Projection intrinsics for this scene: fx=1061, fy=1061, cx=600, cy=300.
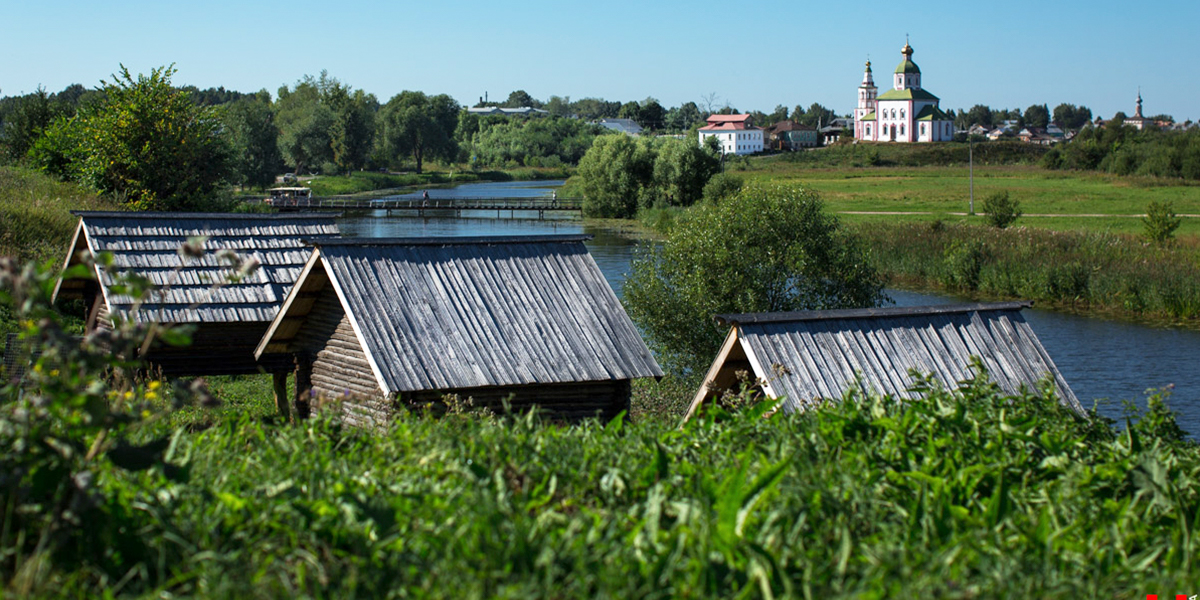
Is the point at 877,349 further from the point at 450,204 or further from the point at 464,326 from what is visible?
the point at 450,204

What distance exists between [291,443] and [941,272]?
128ft

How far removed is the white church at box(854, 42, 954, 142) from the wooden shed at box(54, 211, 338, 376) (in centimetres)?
15108

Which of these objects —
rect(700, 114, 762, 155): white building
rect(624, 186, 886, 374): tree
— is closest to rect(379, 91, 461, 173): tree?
rect(700, 114, 762, 155): white building

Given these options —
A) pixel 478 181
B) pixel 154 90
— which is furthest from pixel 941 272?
pixel 478 181

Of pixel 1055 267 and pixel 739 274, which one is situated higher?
pixel 739 274

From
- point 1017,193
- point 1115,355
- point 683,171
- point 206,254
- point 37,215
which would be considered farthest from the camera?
point 1017,193

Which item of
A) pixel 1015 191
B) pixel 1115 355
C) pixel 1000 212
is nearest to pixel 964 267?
pixel 1115 355

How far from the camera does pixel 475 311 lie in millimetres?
13289

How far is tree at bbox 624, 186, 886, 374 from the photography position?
2595 centimetres

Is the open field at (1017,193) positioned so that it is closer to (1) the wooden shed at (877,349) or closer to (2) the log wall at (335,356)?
(2) the log wall at (335,356)

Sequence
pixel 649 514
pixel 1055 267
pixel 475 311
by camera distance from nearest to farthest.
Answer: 1. pixel 649 514
2. pixel 475 311
3. pixel 1055 267

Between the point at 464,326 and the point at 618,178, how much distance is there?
59.1 m

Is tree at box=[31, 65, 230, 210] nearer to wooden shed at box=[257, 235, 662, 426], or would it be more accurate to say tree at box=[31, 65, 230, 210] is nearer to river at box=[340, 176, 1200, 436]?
river at box=[340, 176, 1200, 436]

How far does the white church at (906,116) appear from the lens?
15938 centimetres
